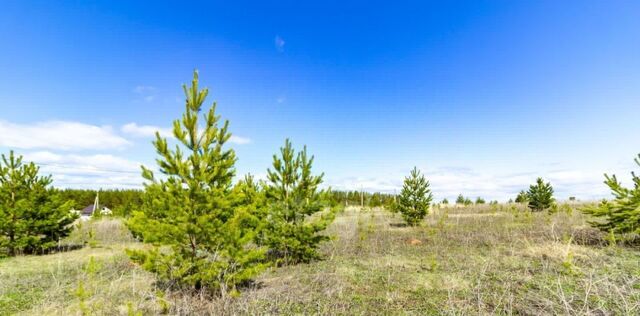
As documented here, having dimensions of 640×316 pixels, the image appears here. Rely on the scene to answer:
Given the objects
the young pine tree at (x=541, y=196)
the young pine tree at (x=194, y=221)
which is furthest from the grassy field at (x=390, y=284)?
the young pine tree at (x=541, y=196)

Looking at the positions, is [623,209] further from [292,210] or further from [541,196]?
[541,196]

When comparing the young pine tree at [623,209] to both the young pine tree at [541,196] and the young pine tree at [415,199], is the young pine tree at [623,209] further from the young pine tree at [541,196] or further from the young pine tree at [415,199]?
the young pine tree at [541,196]

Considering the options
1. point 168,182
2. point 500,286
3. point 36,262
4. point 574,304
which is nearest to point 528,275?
point 500,286

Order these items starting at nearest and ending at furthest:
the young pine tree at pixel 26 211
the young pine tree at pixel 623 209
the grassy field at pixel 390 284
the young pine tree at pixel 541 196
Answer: the grassy field at pixel 390 284 < the young pine tree at pixel 623 209 < the young pine tree at pixel 26 211 < the young pine tree at pixel 541 196

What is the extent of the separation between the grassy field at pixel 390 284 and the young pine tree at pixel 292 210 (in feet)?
2.23

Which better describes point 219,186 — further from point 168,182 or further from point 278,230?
point 278,230

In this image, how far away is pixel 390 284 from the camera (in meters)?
6.71

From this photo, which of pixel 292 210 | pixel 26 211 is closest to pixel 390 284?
pixel 292 210

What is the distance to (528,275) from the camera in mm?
6820

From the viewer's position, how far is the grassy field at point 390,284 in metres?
5.19

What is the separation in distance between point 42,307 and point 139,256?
6.57 ft

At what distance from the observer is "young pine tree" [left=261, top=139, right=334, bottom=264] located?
30.3ft

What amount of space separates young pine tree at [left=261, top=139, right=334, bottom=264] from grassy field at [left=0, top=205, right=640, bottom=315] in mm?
679

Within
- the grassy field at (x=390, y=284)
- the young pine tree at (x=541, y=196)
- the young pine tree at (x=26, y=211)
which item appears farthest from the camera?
the young pine tree at (x=541, y=196)
